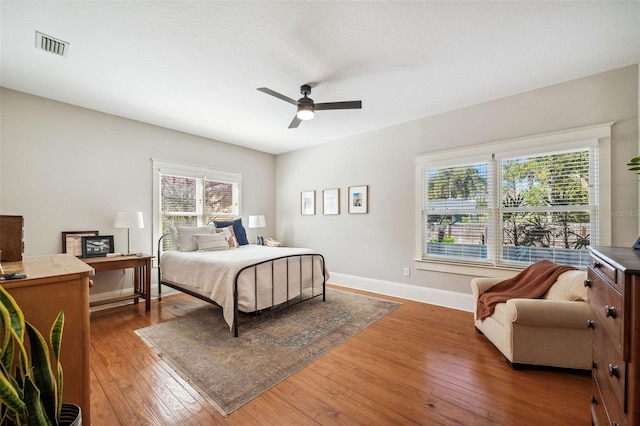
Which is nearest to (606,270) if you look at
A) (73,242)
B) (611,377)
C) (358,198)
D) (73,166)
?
(611,377)

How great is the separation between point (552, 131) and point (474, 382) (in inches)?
110

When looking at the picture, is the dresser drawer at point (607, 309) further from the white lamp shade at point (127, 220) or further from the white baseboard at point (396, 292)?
the white lamp shade at point (127, 220)

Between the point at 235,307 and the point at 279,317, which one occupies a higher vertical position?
the point at 235,307

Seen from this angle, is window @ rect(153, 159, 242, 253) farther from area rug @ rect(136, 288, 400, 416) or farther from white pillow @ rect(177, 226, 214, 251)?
area rug @ rect(136, 288, 400, 416)

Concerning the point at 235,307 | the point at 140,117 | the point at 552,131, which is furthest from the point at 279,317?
the point at 552,131

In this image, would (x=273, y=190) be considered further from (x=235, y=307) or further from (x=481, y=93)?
(x=481, y=93)

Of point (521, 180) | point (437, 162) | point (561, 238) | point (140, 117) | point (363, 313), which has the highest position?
point (140, 117)

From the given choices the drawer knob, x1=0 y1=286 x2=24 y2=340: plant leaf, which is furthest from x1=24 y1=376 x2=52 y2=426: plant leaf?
the drawer knob

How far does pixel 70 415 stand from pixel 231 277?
1593mm

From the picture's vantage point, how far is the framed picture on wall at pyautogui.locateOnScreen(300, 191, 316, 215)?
5.32 m

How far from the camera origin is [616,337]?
3.29ft

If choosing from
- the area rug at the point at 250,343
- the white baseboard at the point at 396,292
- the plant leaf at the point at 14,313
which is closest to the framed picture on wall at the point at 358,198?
the white baseboard at the point at 396,292

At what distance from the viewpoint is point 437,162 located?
12.2 feet

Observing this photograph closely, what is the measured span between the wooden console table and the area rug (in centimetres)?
79
